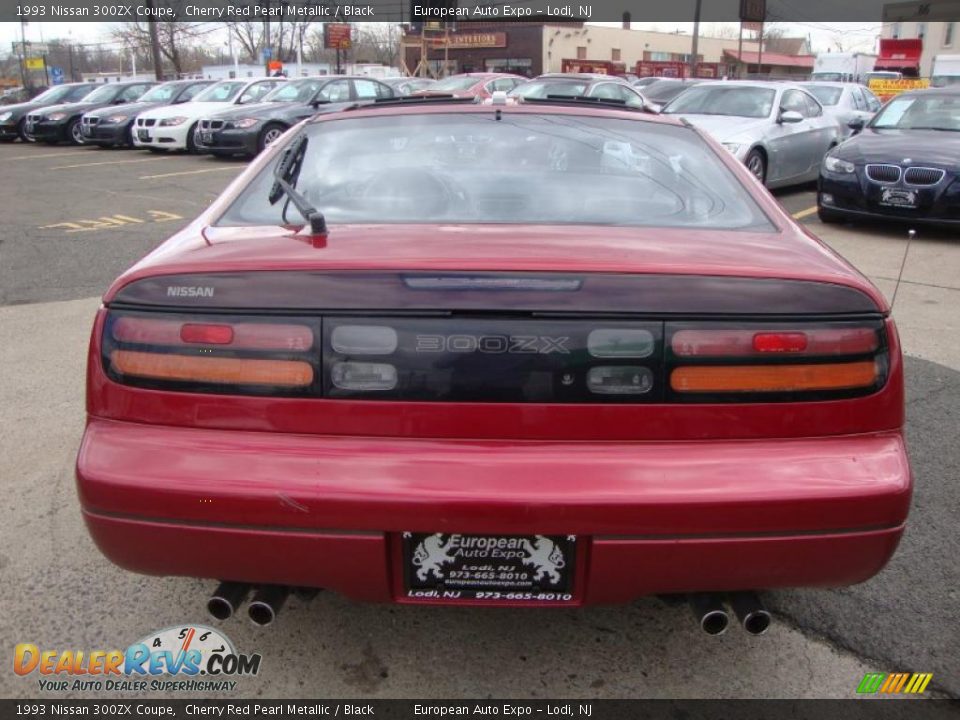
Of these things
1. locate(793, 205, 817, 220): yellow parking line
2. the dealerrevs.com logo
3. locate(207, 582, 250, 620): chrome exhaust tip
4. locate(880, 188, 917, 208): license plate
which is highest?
locate(880, 188, 917, 208): license plate

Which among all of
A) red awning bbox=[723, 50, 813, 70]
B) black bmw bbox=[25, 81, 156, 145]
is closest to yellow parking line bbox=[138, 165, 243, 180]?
black bmw bbox=[25, 81, 156, 145]

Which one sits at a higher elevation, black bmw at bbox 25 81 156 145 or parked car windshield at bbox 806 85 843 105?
parked car windshield at bbox 806 85 843 105

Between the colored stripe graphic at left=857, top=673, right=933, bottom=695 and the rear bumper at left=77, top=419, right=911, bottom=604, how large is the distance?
1.68 ft

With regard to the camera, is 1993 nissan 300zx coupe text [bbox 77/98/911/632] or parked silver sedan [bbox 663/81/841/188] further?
parked silver sedan [bbox 663/81/841/188]

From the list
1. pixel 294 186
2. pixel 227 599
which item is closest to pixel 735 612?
pixel 227 599

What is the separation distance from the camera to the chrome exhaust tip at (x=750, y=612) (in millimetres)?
2008

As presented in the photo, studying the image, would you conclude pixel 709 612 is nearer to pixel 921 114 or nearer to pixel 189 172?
pixel 921 114

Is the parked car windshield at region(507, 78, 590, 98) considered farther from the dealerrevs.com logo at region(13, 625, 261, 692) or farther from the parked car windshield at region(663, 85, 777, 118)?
the dealerrevs.com logo at region(13, 625, 261, 692)

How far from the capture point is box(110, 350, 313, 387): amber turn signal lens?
191cm

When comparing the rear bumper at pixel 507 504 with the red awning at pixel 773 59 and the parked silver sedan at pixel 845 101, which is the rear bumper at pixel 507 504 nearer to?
the parked silver sedan at pixel 845 101

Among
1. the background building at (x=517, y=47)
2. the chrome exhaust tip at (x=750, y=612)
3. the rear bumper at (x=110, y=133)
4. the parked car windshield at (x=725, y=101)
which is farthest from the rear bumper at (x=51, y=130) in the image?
the background building at (x=517, y=47)

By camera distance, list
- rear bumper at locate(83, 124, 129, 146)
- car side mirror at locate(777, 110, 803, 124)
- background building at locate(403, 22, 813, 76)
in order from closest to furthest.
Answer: car side mirror at locate(777, 110, 803, 124), rear bumper at locate(83, 124, 129, 146), background building at locate(403, 22, 813, 76)

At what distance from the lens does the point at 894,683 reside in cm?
229

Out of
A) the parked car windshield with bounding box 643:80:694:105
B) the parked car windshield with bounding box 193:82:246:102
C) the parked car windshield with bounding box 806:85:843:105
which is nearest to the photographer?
the parked car windshield with bounding box 806:85:843:105
